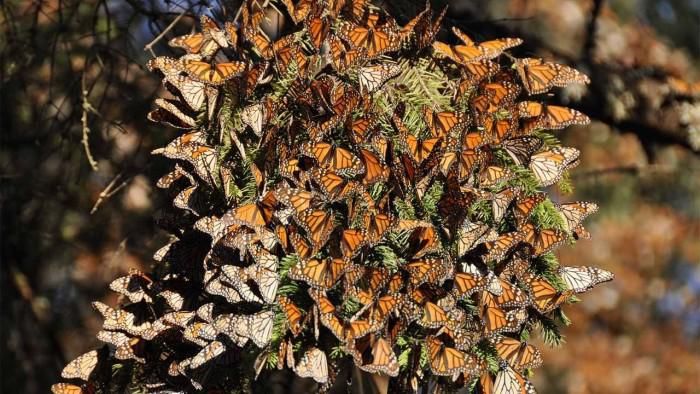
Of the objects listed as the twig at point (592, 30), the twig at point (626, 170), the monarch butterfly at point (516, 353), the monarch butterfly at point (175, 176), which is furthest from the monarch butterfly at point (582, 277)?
the twig at point (626, 170)

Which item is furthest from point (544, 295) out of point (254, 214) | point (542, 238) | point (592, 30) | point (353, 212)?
point (592, 30)

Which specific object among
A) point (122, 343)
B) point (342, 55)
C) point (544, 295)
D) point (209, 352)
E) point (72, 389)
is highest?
point (342, 55)

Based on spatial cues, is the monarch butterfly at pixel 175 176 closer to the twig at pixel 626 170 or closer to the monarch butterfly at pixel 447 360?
the monarch butterfly at pixel 447 360

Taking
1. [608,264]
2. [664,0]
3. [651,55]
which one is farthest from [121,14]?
[608,264]

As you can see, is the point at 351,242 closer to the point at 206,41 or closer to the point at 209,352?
the point at 209,352

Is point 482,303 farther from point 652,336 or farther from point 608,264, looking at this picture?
point 652,336

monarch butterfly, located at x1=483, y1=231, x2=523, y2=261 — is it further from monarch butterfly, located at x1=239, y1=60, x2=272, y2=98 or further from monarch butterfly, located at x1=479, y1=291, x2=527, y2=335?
monarch butterfly, located at x1=239, y1=60, x2=272, y2=98

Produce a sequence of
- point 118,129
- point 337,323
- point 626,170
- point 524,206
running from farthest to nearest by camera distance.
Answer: point 626,170, point 118,129, point 524,206, point 337,323
